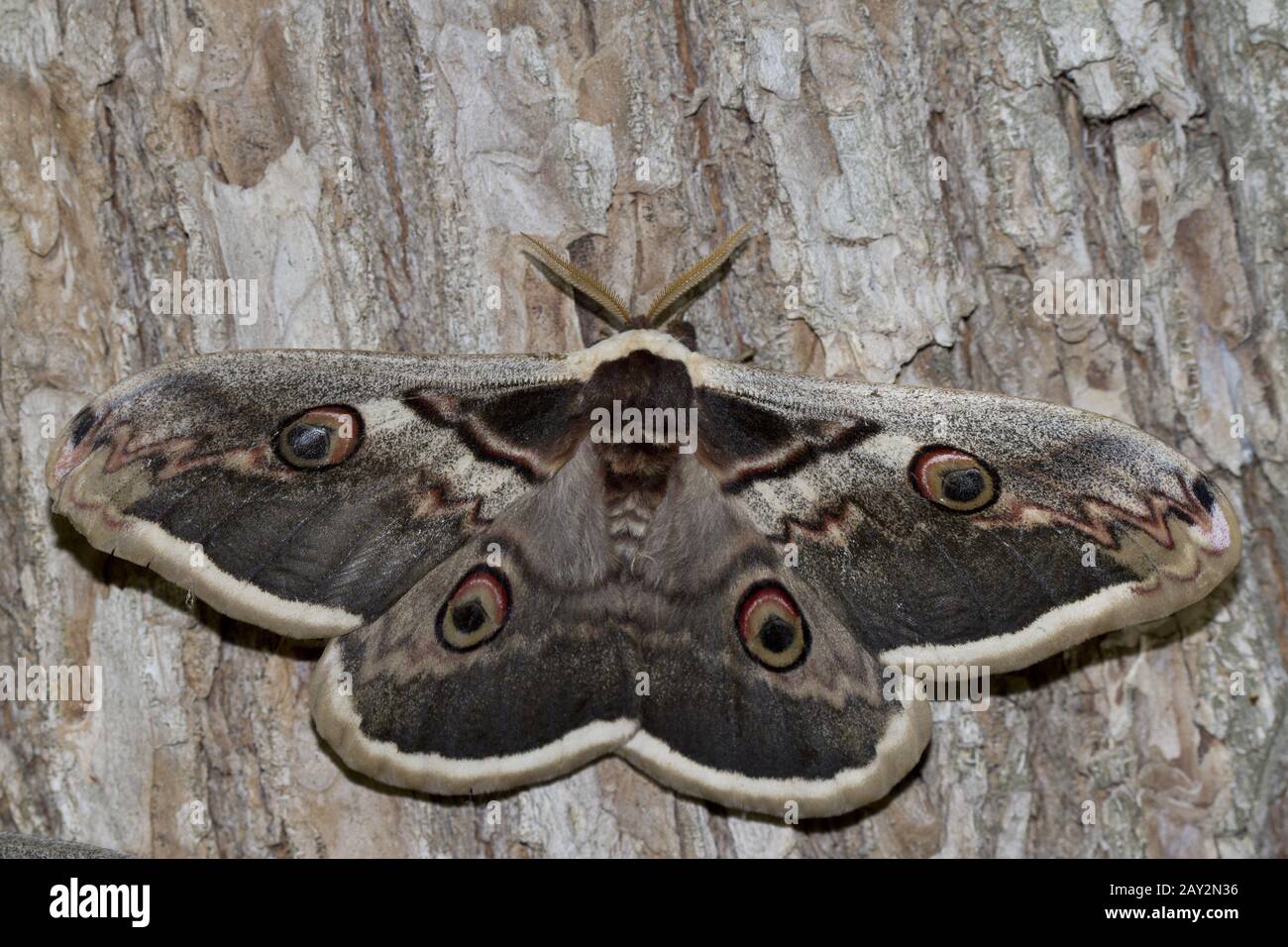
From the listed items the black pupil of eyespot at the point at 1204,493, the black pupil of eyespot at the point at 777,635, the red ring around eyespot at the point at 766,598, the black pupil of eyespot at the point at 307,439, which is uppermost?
the black pupil of eyespot at the point at 307,439

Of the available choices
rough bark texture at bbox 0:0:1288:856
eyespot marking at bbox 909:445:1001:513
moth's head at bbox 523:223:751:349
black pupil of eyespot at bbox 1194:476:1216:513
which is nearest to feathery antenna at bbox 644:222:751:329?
moth's head at bbox 523:223:751:349

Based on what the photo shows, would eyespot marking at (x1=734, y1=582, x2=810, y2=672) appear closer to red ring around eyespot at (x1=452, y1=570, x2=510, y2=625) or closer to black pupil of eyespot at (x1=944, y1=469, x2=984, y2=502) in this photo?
black pupil of eyespot at (x1=944, y1=469, x2=984, y2=502)

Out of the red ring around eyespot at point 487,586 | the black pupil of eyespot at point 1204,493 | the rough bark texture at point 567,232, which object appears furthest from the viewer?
the rough bark texture at point 567,232

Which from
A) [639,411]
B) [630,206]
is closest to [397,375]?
[639,411]

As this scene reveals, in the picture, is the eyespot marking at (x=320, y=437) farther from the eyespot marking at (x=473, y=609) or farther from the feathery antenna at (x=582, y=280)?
the feathery antenna at (x=582, y=280)

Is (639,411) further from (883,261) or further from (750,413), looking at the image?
(883,261)

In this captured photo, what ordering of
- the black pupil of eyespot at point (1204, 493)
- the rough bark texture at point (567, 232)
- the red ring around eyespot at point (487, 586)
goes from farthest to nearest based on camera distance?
the rough bark texture at point (567, 232) → the red ring around eyespot at point (487, 586) → the black pupil of eyespot at point (1204, 493)

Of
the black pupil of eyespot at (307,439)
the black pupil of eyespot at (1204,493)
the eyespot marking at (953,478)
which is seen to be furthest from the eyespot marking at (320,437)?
the black pupil of eyespot at (1204,493)

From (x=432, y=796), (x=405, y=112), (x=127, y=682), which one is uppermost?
Result: (x=405, y=112)
